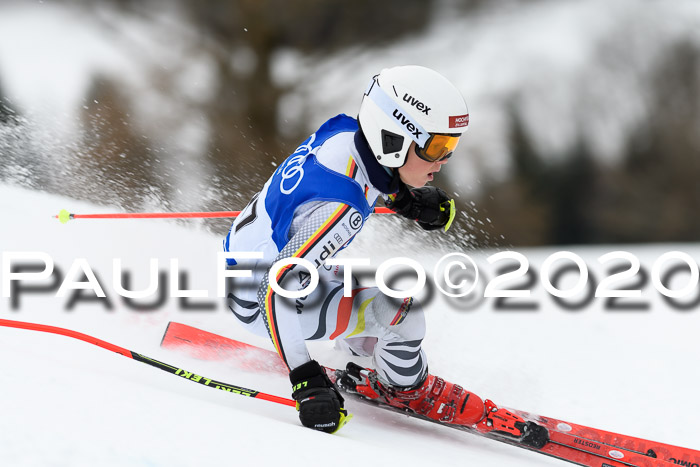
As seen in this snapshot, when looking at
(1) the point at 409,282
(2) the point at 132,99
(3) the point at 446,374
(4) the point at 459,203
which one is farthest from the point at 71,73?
(3) the point at 446,374

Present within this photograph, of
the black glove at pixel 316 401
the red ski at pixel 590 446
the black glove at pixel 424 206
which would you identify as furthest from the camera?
the black glove at pixel 424 206

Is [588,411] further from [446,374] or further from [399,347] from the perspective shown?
[399,347]

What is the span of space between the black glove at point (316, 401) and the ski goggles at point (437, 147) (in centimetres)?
77

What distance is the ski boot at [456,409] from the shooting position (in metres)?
2.86

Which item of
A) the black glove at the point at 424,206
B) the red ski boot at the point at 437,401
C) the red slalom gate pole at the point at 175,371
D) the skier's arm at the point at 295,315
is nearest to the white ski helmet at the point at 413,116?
Result: the skier's arm at the point at 295,315

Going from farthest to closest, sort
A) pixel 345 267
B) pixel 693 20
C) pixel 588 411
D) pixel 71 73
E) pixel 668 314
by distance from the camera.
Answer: pixel 693 20
pixel 71 73
pixel 668 314
pixel 588 411
pixel 345 267

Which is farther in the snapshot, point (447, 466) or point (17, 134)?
point (17, 134)

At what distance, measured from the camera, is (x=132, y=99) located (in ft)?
29.4

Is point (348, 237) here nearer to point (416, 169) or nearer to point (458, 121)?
point (416, 169)

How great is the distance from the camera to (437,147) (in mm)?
2354

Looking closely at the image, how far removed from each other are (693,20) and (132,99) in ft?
29.8

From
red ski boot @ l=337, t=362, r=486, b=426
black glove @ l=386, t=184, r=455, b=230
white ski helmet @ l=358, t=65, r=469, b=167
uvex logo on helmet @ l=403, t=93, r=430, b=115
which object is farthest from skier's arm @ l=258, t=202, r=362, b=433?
black glove @ l=386, t=184, r=455, b=230

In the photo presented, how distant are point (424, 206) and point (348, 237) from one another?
919 mm

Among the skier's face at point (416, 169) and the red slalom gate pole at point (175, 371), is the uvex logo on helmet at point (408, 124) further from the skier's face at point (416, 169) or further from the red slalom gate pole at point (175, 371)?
the red slalom gate pole at point (175, 371)
